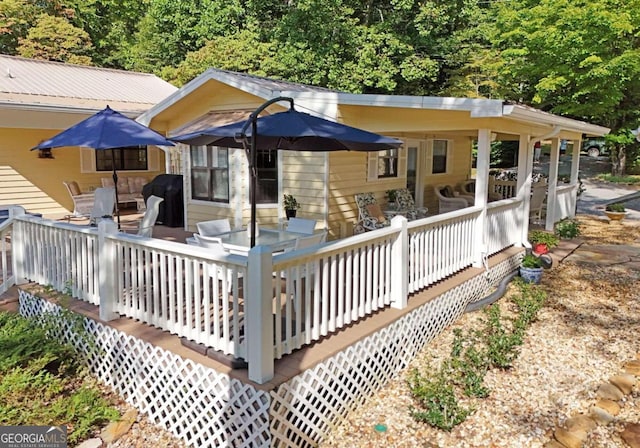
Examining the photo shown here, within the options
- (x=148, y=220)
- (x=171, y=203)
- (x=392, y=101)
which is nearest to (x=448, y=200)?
(x=392, y=101)

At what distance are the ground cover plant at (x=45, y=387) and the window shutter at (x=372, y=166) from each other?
6.27 metres

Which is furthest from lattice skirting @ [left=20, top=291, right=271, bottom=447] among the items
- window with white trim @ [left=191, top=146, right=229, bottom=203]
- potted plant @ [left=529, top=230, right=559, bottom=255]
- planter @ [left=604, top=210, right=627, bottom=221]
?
planter @ [left=604, top=210, right=627, bottom=221]

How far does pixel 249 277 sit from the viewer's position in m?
3.29

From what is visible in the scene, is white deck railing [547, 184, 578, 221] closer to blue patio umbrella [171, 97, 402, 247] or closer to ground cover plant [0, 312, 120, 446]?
blue patio umbrella [171, 97, 402, 247]

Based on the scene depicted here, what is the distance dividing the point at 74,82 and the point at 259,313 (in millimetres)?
12731

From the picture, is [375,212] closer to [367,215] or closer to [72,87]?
[367,215]

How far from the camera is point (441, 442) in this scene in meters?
3.67

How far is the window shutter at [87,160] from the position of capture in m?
12.6

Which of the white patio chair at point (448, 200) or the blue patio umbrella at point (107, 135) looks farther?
the white patio chair at point (448, 200)

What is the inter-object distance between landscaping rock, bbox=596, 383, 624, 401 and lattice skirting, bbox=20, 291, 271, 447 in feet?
10.0

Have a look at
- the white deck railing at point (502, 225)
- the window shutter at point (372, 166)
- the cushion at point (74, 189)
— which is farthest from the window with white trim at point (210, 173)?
the white deck railing at point (502, 225)

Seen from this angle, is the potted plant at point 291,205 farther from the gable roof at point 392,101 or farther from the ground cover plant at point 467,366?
the ground cover plant at point 467,366

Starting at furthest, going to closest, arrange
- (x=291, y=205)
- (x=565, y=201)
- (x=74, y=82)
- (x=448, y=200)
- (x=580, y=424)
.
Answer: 1. (x=74, y=82)
2. (x=565, y=201)
3. (x=448, y=200)
4. (x=291, y=205)
5. (x=580, y=424)

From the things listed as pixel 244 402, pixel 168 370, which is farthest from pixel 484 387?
pixel 168 370
